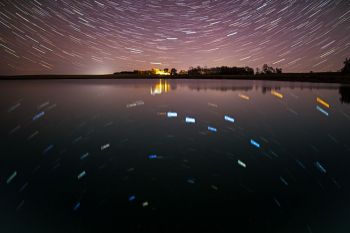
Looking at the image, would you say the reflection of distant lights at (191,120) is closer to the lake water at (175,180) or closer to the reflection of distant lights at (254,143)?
the lake water at (175,180)

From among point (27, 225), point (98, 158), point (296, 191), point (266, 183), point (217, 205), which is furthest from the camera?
point (98, 158)

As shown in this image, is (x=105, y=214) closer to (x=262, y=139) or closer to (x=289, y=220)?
(x=289, y=220)

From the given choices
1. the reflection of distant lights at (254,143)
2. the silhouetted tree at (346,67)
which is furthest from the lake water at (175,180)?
the silhouetted tree at (346,67)

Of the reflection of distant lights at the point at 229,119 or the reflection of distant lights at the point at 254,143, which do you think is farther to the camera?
the reflection of distant lights at the point at 229,119

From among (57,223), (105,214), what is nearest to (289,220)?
(105,214)

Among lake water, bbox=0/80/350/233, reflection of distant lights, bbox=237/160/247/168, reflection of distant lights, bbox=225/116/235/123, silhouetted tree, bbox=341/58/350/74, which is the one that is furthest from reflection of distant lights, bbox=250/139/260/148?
silhouetted tree, bbox=341/58/350/74

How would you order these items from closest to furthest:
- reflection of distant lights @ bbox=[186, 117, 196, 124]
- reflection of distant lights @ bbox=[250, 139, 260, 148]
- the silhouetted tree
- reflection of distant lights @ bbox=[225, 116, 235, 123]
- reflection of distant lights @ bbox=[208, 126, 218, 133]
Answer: reflection of distant lights @ bbox=[250, 139, 260, 148] < reflection of distant lights @ bbox=[208, 126, 218, 133] < reflection of distant lights @ bbox=[186, 117, 196, 124] < reflection of distant lights @ bbox=[225, 116, 235, 123] < the silhouetted tree

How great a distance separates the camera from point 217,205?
7.36 m

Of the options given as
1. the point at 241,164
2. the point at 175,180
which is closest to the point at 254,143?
the point at 241,164

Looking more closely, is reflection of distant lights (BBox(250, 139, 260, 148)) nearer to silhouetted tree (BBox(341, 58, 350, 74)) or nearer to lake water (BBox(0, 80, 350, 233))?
lake water (BBox(0, 80, 350, 233))

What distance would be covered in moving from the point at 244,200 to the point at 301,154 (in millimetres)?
5892

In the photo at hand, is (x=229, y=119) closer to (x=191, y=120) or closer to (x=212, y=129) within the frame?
(x=191, y=120)

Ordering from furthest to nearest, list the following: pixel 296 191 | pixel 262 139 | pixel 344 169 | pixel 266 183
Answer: pixel 262 139, pixel 344 169, pixel 266 183, pixel 296 191

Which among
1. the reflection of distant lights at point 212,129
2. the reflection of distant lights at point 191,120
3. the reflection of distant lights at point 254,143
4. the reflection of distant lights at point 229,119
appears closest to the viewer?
the reflection of distant lights at point 254,143
